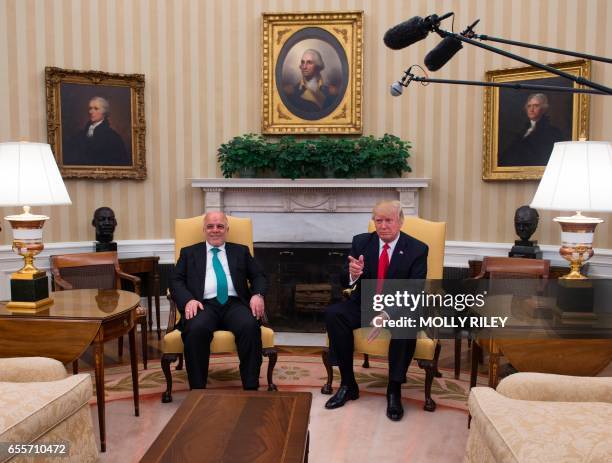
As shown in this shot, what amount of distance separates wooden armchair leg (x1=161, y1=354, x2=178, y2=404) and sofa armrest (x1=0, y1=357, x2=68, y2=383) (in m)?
1.07

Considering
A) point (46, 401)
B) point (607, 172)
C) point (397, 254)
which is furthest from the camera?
point (397, 254)

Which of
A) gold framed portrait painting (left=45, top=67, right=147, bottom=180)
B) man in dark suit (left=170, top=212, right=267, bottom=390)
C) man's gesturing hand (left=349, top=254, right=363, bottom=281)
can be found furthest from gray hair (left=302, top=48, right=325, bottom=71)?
man's gesturing hand (left=349, top=254, right=363, bottom=281)

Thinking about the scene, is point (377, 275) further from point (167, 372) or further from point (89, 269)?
point (89, 269)

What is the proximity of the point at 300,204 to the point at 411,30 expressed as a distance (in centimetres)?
452

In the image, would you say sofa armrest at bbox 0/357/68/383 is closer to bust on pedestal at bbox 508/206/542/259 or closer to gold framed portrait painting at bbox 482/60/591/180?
bust on pedestal at bbox 508/206/542/259

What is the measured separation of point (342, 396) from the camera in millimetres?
3893

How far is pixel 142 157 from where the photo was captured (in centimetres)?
621

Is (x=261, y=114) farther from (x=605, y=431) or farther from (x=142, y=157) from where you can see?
(x=605, y=431)

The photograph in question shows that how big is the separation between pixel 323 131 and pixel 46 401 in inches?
171

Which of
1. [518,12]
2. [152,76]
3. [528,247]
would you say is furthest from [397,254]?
[152,76]

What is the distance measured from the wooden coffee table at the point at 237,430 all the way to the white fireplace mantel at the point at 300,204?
349cm

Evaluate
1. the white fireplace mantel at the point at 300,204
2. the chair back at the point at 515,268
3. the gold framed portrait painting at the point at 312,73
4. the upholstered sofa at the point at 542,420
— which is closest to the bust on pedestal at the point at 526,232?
the chair back at the point at 515,268

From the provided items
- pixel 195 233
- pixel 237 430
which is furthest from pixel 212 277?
pixel 237 430

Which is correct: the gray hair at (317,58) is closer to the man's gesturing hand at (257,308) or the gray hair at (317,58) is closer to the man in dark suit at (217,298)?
the man in dark suit at (217,298)
